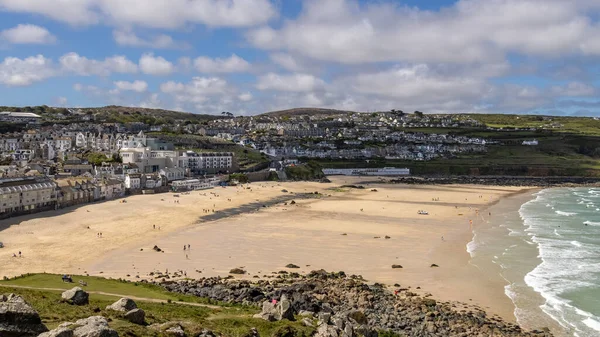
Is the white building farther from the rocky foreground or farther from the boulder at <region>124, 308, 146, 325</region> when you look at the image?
the boulder at <region>124, 308, 146, 325</region>

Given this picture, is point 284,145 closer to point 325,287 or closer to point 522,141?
point 522,141

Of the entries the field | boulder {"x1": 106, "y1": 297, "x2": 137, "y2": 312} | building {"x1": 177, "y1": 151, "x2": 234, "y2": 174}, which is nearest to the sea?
boulder {"x1": 106, "y1": 297, "x2": 137, "y2": 312}

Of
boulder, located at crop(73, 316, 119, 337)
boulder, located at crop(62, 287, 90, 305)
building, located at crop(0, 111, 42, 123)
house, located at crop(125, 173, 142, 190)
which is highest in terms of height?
building, located at crop(0, 111, 42, 123)

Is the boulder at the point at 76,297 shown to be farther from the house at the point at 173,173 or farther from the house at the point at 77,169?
the house at the point at 173,173

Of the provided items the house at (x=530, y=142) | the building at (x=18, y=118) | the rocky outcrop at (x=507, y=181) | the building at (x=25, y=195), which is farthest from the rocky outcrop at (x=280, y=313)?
the house at (x=530, y=142)

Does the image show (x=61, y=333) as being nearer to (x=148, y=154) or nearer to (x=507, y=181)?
(x=148, y=154)

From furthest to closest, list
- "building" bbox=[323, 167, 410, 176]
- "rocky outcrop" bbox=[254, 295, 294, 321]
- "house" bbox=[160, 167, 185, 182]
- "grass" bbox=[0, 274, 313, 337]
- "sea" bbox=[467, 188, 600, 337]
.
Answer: "building" bbox=[323, 167, 410, 176], "house" bbox=[160, 167, 185, 182], "sea" bbox=[467, 188, 600, 337], "rocky outcrop" bbox=[254, 295, 294, 321], "grass" bbox=[0, 274, 313, 337]

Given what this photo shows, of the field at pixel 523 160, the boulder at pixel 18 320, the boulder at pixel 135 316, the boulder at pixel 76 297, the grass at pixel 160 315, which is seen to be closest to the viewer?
the boulder at pixel 18 320
